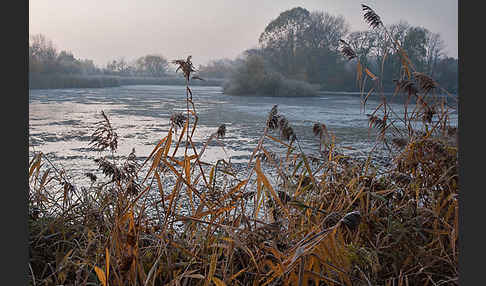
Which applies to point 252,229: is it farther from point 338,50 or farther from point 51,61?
point 51,61

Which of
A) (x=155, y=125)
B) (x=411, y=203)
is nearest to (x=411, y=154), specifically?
(x=411, y=203)

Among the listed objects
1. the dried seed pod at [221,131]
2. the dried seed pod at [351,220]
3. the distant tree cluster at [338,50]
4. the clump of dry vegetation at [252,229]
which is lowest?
the clump of dry vegetation at [252,229]

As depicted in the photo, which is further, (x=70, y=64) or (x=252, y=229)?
(x=70, y=64)

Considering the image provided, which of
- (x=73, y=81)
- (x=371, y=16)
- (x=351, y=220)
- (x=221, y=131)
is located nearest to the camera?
(x=351, y=220)

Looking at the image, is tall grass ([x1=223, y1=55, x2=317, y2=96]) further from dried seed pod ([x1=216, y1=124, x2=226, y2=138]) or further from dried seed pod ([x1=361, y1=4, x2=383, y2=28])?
dried seed pod ([x1=216, y1=124, x2=226, y2=138])

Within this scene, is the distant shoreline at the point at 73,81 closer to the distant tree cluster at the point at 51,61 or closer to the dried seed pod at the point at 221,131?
the distant tree cluster at the point at 51,61

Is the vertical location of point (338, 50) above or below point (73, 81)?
below

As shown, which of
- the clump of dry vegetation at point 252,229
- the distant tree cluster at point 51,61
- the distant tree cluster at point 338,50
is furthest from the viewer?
the distant tree cluster at point 51,61

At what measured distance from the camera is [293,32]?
4223mm

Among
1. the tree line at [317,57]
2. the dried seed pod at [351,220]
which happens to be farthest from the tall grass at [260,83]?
the dried seed pod at [351,220]

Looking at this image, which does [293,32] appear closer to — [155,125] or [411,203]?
[155,125]

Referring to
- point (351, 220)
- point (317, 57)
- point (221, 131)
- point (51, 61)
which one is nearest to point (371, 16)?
point (221, 131)

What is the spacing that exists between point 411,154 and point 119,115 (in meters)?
3.63

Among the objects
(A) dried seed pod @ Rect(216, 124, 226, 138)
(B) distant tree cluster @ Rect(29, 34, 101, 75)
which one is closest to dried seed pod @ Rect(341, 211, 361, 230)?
(A) dried seed pod @ Rect(216, 124, 226, 138)
